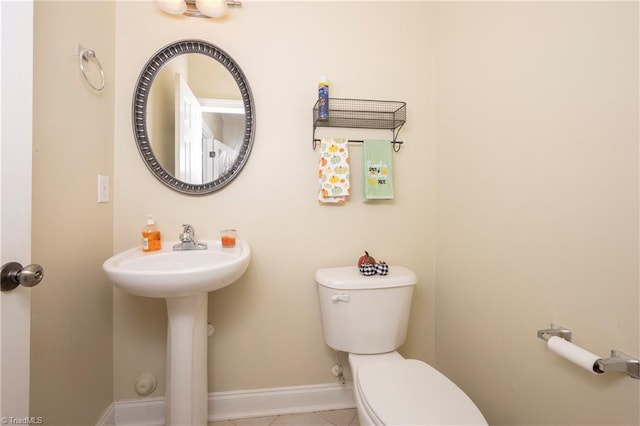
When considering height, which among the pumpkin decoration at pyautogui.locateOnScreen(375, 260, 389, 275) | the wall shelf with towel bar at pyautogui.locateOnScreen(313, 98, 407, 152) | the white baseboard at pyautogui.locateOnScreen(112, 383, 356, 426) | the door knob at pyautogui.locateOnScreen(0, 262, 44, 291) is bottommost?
the white baseboard at pyautogui.locateOnScreen(112, 383, 356, 426)

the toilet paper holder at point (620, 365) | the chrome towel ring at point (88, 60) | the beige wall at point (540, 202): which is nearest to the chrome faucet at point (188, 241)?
the chrome towel ring at point (88, 60)

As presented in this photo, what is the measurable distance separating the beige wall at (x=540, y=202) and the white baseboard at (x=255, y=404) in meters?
0.62

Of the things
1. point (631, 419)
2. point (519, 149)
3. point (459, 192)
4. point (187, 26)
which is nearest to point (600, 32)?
point (519, 149)

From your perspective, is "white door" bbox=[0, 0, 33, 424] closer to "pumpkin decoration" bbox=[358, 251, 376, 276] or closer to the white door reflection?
the white door reflection

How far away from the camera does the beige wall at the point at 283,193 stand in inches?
48.3

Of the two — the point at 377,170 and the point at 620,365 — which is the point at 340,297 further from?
the point at 620,365

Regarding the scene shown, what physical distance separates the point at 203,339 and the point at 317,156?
0.98 meters

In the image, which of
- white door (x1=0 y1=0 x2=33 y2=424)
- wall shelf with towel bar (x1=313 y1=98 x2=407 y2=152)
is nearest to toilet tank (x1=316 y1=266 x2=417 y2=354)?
A: wall shelf with towel bar (x1=313 y1=98 x2=407 y2=152)

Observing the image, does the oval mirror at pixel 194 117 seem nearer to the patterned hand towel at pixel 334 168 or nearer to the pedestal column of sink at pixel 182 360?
the patterned hand towel at pixel 334 168

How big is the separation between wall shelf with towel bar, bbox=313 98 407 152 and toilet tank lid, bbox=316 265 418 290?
2.10 ft

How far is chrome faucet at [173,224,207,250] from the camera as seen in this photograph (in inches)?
45.3

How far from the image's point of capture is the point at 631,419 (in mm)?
632

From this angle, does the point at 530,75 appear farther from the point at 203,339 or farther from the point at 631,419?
the point at 203,339

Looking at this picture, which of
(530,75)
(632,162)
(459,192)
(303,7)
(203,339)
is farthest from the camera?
(303,7)
